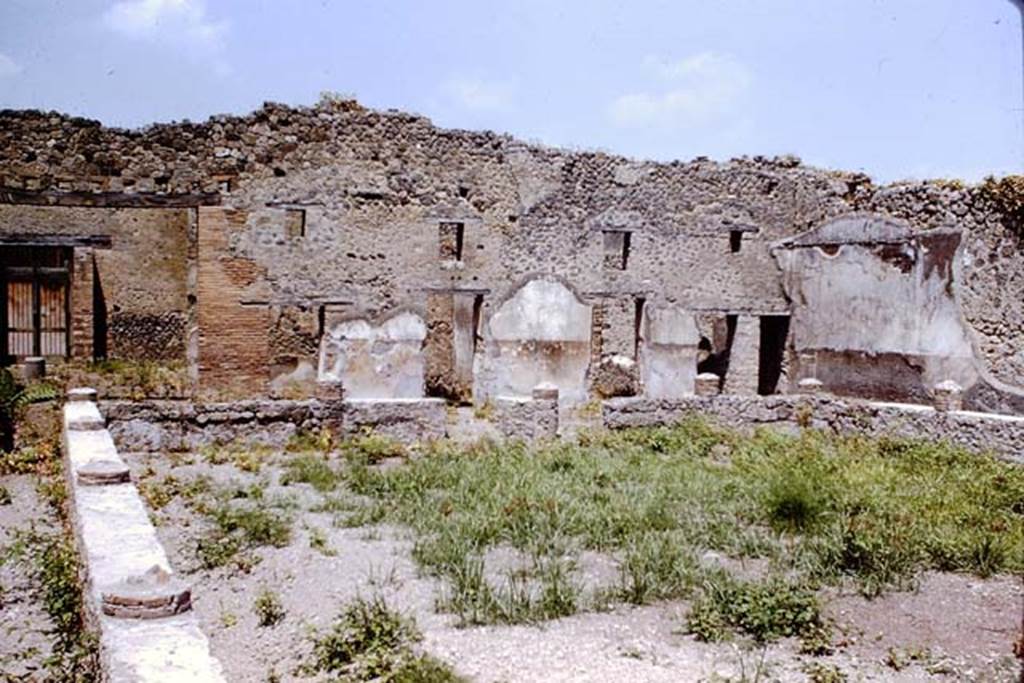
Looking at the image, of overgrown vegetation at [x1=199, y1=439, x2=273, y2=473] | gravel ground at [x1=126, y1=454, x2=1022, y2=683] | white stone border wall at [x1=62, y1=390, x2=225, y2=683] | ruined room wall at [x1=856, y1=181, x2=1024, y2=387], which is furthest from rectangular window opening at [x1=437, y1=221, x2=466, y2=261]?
white stone border wall at [x1=62, y1=390, x2=225, y2=683]

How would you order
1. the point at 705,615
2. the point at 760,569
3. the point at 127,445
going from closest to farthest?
the point at 705,615 → the point at 760,569 → the point at 127,445

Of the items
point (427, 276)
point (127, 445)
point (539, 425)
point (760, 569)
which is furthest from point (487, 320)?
point (760, 569)

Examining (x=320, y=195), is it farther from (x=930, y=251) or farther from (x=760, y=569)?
(x=760, y=569)

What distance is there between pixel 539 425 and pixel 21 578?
7049 mm

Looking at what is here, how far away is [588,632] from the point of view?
5996 millimetres

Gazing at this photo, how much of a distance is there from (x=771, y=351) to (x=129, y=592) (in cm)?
1616

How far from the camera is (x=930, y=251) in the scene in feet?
51.8

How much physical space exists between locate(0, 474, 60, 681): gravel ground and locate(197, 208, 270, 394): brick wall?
7676 mm

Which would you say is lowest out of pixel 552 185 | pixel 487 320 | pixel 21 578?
pixel 21 578

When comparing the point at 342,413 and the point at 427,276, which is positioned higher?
the point at 427,276

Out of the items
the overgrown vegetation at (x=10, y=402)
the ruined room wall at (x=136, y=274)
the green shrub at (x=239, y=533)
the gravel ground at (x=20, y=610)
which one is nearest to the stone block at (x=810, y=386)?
the green shrub at (x=239, y=533)

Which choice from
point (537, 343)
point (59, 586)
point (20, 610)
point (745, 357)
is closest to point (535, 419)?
point (537, 343)

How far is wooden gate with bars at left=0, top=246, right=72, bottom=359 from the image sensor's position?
19281 mm

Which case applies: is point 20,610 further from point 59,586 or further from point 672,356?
point 672,356
